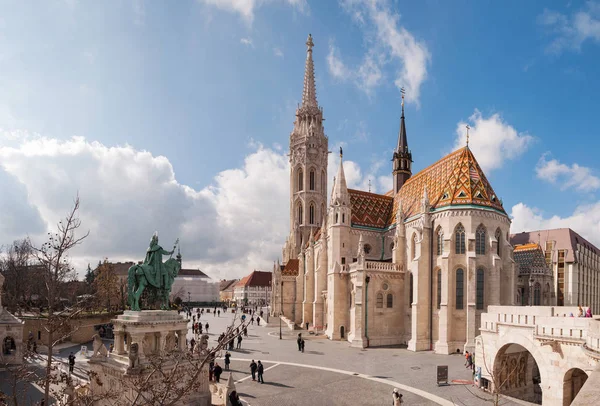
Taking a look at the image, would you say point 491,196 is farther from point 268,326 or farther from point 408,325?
point 268,326

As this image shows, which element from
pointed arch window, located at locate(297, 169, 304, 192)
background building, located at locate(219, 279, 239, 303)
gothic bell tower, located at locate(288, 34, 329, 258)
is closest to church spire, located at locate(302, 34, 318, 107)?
gothic bell tower, located at locate(288, 34, 329, 258)

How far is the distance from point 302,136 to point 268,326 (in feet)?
89.9

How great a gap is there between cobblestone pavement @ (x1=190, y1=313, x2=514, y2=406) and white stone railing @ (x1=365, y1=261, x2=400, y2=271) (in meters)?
6.24

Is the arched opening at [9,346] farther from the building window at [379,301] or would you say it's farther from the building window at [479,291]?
the building window at [479,291]

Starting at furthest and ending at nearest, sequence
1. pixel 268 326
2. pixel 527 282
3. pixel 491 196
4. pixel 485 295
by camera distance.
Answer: pixel 268 326, pixel 527 282, pixel 491 196, pixel 485 295

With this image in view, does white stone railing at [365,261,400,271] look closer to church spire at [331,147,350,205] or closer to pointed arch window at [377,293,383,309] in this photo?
pointed arch window at [377,293,383,309]

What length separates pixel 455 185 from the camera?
33.5 m

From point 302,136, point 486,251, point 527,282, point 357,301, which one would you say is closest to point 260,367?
point 357,301

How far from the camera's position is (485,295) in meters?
30.8

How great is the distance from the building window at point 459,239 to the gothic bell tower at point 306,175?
29480mm

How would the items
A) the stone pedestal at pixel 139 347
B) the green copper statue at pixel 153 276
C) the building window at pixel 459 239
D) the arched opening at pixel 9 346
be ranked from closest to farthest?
the stone pedestal at pixel 139 347 < the green copper statue at pixel 153 276 < the arched opening at pixel 9 346 < the building window at pixel 459 239

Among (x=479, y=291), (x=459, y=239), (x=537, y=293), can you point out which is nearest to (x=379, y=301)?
(x=479, y=291)

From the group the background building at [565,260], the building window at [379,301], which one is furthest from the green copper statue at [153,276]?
the background building at [565,260]

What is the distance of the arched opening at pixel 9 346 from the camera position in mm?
25422
